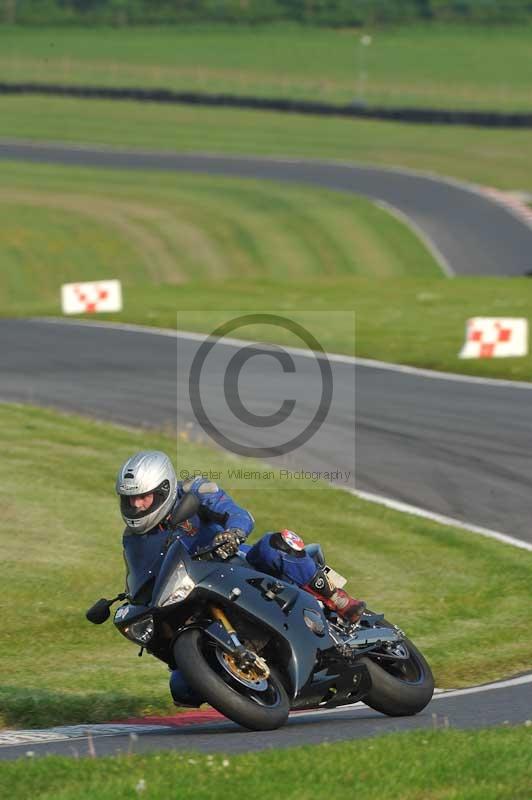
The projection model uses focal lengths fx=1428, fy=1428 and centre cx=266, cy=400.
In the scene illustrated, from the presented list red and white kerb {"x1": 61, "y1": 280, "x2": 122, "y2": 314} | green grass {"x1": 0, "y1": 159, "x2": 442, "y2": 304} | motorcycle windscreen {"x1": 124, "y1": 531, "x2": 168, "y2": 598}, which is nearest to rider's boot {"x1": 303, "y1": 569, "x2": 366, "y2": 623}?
motorcycle windscreen {"x1": 124, "y1": 531, "x2": 168, "y2": 598}

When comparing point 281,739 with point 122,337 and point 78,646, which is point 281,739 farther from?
point 122,337

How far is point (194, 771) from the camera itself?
759cm

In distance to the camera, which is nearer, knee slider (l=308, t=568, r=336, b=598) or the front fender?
the front fender

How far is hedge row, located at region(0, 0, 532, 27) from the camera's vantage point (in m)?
105

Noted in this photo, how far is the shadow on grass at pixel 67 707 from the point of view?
34.2 ft

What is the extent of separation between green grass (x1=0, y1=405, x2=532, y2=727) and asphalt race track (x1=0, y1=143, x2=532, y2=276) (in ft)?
88.4

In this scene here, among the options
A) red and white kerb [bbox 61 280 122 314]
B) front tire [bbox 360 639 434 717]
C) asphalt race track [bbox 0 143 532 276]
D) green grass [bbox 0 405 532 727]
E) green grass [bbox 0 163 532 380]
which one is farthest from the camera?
asphalt race track [bbox 0 143 532 276]

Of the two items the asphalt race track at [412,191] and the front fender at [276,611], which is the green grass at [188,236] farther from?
the front fender at [276,611]

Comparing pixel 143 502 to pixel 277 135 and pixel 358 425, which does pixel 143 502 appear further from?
pixel 277 135

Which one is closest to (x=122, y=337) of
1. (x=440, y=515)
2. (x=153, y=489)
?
(x=440, y=515)

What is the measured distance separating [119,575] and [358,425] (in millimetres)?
7886

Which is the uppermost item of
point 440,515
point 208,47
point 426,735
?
point 208,47

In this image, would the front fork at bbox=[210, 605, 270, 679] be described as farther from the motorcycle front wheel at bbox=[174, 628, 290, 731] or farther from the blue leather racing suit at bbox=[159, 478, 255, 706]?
the blue leather racing suit at bbox=[159, 478, 255, 706]

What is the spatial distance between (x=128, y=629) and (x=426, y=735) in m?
1.93
